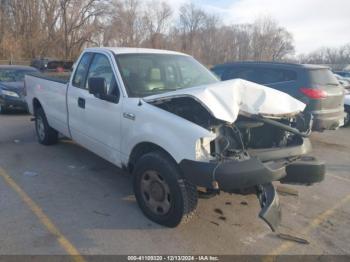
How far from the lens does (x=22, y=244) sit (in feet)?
11.6

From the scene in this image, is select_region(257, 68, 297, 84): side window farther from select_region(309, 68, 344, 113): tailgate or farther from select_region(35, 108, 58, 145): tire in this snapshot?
select_region(35, 108, 58, 145): tire

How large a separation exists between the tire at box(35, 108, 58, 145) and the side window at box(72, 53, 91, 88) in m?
1.79

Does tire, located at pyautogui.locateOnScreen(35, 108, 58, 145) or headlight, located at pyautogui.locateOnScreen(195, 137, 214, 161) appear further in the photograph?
tire, located at pyautogui.locateOnScreen(35, 108, 58, 145)

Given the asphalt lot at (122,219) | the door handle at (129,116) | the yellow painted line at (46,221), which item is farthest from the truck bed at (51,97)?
the door handle at (129,116)

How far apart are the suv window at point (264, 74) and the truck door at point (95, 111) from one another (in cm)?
465

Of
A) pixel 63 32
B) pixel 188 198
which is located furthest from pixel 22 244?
pixel 63 32

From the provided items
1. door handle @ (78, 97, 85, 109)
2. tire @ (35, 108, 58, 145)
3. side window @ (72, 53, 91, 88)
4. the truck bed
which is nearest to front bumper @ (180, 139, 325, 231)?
door handle @ (78, 97, 85, 109)

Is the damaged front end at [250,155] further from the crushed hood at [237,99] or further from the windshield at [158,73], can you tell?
the windshield at [158,73]

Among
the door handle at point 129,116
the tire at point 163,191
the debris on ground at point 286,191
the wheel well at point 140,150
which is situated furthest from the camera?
the debris on ground at point 286,191

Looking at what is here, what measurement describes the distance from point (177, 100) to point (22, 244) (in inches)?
84.2

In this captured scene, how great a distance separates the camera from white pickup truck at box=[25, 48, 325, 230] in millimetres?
3418

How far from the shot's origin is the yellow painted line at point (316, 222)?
3591mm

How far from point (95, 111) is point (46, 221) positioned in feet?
5.16

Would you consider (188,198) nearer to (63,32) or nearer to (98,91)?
(98,91)
